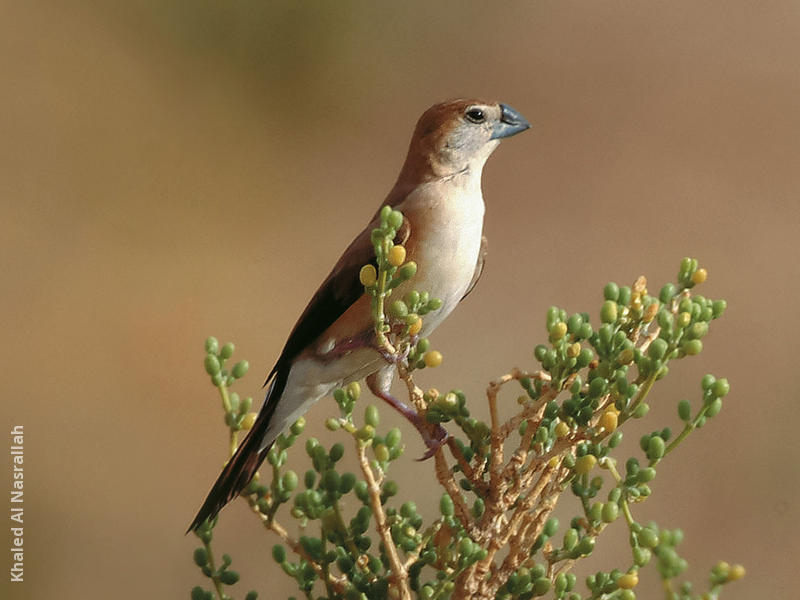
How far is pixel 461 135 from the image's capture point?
206 cm

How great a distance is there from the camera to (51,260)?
14.4ft

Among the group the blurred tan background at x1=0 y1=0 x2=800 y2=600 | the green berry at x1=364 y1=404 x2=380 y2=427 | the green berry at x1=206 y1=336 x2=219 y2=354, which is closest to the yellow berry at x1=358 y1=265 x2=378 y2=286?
the green berry at x1=364 y1=404 x2=380 y2=427

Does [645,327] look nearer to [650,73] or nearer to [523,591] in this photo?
[523,591]

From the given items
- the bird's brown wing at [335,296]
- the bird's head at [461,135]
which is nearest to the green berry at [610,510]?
the bird's brown wing at [335,296]

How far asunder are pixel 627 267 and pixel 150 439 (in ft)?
7.30

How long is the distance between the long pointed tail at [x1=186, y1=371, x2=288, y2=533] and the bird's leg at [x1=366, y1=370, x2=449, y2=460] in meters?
0.20

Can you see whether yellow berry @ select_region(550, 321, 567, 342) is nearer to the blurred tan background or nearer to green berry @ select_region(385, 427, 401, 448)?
green berry @ select_region(385, 427, 401, 448)

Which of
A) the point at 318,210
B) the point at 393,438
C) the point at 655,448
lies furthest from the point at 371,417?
the point at 318,210

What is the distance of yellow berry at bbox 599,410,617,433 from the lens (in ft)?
4.20

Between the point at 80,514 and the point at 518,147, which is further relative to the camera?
the point at 518,147

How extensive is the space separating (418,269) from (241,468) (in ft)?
1.57

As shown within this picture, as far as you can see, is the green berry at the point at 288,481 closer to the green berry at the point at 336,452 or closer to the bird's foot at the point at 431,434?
the green berry at the point at 336,452

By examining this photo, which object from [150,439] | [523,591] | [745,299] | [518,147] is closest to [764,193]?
[745,299]

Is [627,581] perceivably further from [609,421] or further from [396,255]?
[396,255]
